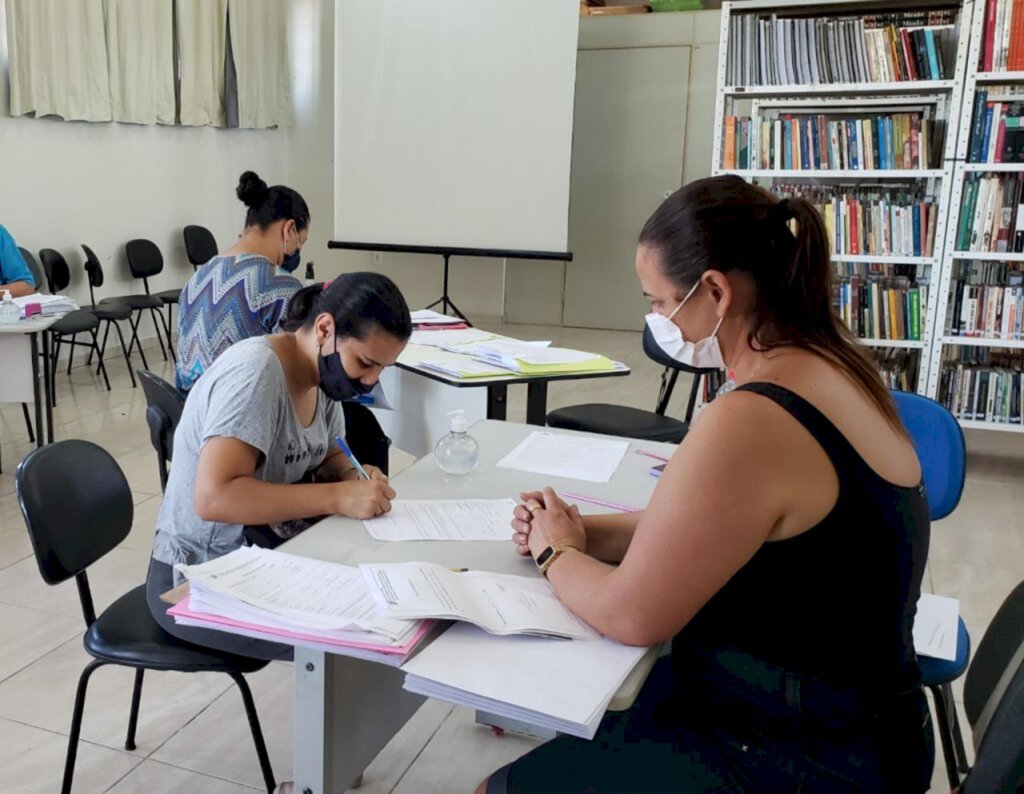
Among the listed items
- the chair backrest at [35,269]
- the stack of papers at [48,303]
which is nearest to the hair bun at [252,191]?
the stack of papers at [48,303]

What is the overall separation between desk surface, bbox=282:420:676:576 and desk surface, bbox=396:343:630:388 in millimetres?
368

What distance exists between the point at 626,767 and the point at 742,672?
0.60 ft

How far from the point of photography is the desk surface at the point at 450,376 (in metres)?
2.37

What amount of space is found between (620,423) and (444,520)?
167 centimetres

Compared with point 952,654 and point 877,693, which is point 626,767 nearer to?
point 877,693

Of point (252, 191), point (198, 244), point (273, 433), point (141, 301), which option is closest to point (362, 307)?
point (273, 433)

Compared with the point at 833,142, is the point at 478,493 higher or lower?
lower

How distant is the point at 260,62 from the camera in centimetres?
650

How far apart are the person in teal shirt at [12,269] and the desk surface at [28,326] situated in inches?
24.3

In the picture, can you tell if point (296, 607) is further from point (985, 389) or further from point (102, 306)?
point (102, 306)

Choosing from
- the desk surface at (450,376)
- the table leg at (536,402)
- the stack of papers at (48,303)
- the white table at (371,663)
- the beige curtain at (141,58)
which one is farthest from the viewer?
the beige curtain at (141,58)

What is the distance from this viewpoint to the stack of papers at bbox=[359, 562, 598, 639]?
101 centimetres

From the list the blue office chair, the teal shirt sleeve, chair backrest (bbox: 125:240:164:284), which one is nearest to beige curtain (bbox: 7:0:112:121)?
chair backrest (bbox: 125:240:164:284)

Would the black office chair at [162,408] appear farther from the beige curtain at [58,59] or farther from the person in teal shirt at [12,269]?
Result: the beige curtain at [58,59]
